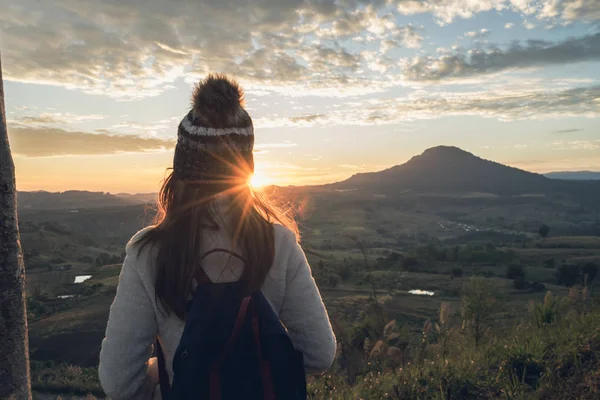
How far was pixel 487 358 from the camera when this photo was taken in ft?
15.8

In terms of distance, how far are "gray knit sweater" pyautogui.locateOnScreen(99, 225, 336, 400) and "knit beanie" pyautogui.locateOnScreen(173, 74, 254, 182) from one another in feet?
0.95

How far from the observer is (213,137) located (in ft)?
6.11

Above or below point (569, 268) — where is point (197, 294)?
above

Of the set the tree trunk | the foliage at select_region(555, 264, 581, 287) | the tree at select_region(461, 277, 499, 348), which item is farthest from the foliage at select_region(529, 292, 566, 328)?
the foliage at select_region(555, 264, 581, 287)

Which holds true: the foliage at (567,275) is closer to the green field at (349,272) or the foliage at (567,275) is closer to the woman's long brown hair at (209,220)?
the green field at (349,272)

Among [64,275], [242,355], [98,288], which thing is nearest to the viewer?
[242,355]

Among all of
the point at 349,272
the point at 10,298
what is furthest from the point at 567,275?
the point at 10,298

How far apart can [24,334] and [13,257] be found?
1.40ft

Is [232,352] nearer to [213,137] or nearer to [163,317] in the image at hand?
[163,317]

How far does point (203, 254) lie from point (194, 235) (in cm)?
9

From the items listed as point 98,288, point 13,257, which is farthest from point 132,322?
point 98,288

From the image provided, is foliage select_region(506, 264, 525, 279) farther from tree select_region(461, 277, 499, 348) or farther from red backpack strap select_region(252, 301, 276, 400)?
red backpack strap select_region(252, 301, 276, 400)

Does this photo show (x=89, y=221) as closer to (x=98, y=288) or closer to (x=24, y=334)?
(x=98, y=288)

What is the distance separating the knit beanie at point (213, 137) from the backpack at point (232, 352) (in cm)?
40
